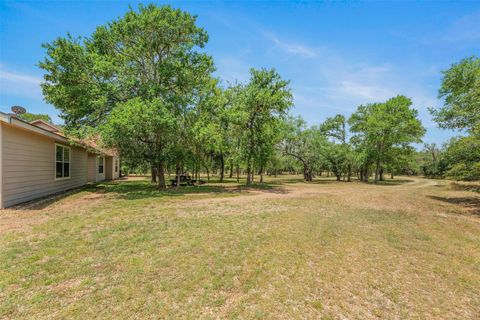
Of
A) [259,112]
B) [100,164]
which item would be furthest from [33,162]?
[259,112]

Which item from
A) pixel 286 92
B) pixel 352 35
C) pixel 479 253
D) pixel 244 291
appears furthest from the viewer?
pixel 286 92

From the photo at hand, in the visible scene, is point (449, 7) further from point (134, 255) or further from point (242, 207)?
point (134, 255)

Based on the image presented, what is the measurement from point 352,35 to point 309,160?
63.7 ft

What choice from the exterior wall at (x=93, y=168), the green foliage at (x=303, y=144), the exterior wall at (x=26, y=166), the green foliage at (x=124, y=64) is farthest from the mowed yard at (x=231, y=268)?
the green foliage at (x=303, y=144)

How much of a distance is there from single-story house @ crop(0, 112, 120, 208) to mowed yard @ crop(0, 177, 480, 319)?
1894mm

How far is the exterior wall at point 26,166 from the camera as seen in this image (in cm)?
748

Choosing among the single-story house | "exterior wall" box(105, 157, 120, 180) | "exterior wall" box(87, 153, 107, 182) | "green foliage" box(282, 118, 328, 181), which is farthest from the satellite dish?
"green foliage" box(282, 118, 328, 181)

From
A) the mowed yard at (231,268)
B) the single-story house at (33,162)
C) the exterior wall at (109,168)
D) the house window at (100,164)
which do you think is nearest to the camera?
the mowed yard at (231,268)

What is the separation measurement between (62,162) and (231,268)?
42.2 feet

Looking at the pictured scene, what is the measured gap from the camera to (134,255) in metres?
3.97

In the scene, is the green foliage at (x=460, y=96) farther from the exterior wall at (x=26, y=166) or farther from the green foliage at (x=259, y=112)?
the exterior wall at (x=26, y=166)

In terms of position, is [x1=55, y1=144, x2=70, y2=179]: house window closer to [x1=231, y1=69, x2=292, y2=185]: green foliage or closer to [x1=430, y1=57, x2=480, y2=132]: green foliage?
[x1=231, y1=69, x2=292, y2=185]: green foliage

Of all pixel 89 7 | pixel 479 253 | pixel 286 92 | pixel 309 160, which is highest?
pixel 89 7

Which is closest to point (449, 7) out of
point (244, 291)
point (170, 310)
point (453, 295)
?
point (453, 295)
